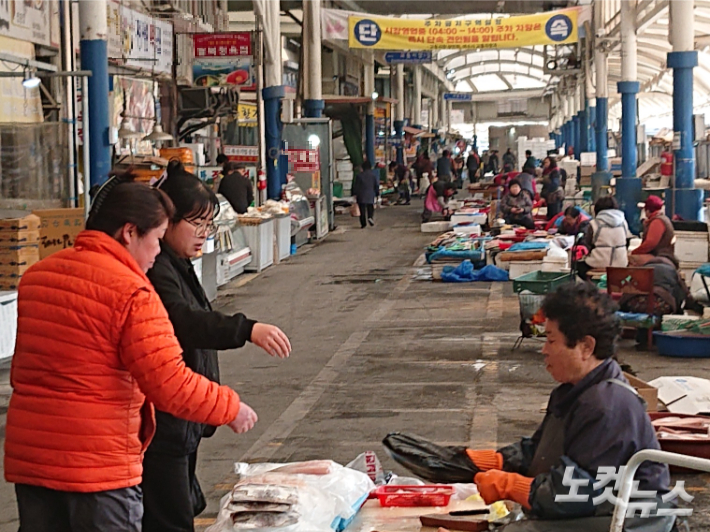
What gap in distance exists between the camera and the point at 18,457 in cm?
341

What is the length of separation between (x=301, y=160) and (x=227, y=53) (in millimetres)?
4544

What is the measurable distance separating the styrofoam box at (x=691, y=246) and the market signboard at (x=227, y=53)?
335 inches

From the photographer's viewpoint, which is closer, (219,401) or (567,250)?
(219,401)

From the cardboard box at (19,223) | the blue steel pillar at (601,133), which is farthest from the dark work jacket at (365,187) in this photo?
the cardboard box at (19,223)

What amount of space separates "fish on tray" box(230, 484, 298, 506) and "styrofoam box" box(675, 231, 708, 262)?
35.7ft

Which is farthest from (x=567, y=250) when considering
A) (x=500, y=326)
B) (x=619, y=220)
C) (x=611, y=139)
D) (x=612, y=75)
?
(x=612, y=75)

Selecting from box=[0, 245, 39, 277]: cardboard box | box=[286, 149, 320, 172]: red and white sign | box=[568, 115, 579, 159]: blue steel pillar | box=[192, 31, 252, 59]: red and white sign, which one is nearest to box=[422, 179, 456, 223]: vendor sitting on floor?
box=[286, 149, 320, 172]: red and white sign

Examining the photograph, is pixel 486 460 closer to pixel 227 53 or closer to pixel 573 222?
pixel 573 222

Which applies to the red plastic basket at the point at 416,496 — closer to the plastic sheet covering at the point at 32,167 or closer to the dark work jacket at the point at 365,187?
the plastic sheet covering at the point at 32,167

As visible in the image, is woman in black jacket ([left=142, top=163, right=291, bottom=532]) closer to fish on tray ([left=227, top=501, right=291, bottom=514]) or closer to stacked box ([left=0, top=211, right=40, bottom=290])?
fish on tray ([left=227, top=501, right=291, bottom=514])

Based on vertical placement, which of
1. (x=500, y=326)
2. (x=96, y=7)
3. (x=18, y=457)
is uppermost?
(x=96, y=7)

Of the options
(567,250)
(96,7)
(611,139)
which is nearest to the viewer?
(96,7)

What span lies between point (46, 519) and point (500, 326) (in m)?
9.35

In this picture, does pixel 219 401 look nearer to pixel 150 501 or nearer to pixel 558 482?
pixel 150 501
